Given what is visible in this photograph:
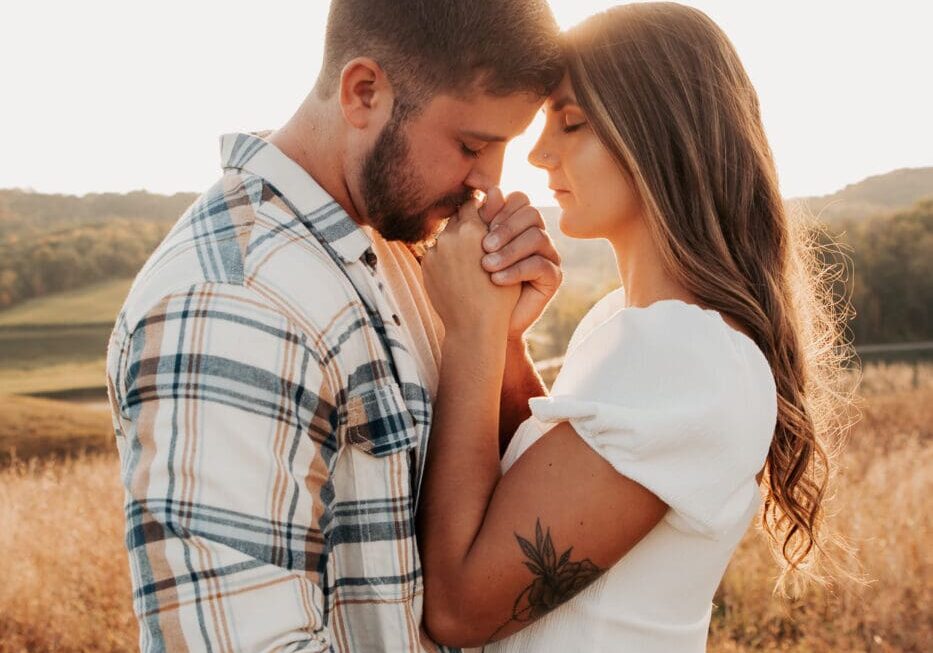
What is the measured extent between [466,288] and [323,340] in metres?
0.50

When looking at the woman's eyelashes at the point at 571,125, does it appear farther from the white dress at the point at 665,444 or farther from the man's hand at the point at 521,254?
the white dress at the point at 665,444

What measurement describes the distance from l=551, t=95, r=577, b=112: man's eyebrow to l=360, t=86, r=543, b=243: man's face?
101 mm

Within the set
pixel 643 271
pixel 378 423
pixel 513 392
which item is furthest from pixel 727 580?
pixel 378 423

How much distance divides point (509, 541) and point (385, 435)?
362 mm

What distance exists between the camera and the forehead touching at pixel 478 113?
2115mm

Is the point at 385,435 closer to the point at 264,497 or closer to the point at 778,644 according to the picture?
the point at 264,497

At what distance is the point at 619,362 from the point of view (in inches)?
75.3

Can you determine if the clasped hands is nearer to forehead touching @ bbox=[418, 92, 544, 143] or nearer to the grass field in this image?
forehead touching @ bbox=[418, 92, 544, 143]

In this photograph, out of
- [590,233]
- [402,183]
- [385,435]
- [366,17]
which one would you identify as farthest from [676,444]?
[366,17]

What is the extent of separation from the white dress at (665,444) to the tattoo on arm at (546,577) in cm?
5

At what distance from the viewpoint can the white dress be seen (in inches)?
71.6

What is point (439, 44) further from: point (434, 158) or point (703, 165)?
point (703, 165)

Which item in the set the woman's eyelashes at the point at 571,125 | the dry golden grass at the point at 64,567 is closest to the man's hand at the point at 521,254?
the woman's eyelashes at the point at 571,125

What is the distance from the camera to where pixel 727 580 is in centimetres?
505
